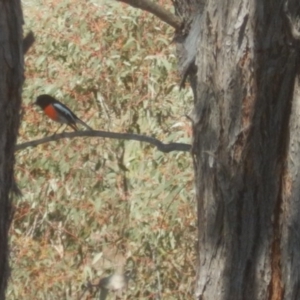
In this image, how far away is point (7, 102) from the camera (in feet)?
6.06

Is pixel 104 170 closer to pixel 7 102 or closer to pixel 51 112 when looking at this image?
pixel 51 112

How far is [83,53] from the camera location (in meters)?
5.66

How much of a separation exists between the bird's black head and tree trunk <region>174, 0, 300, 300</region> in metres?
2.56

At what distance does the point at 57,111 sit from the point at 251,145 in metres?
2.76

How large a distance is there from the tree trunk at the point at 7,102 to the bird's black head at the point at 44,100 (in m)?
3.38

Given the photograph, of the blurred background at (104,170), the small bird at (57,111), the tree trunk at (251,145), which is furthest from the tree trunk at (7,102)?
the small bird at (57,111)

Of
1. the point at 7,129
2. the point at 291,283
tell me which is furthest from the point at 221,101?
the point at 7,129

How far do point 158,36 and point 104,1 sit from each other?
1.25 ft

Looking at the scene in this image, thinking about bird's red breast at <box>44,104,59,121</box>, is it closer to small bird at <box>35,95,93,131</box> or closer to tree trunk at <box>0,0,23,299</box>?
small bird at <box>35,95,93,131</box>

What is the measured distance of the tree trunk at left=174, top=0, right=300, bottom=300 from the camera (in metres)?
2.71

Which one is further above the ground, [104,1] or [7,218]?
[104,1]

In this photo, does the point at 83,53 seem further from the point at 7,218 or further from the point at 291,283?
the point at 7,218

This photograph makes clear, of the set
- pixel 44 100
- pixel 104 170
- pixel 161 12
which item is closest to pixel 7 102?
pixel 161 12

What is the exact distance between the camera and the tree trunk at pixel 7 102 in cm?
184
